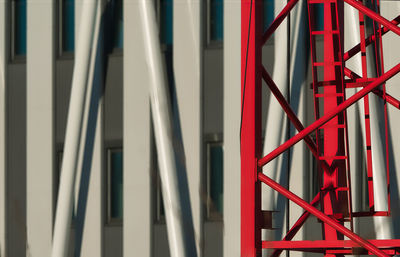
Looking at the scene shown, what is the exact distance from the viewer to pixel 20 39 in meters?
23.9

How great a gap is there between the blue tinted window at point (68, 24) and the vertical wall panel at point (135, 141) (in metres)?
1.75

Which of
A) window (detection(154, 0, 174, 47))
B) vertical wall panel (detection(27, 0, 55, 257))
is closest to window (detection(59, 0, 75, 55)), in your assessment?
vertical wall panel (detection(27, 0, 55, 257))

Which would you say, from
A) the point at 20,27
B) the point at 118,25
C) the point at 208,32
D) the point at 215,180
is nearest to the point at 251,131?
the point at 215,180

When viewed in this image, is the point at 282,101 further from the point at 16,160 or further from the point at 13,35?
the point at 13,35

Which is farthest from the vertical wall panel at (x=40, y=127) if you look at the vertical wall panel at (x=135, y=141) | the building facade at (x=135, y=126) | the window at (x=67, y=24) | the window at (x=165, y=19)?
the window at (x=165, y=19)

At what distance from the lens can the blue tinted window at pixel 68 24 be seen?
2334 centimetres

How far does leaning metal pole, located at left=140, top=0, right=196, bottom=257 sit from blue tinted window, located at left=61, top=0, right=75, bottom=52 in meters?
2.46

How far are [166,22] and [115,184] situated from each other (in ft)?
13.2

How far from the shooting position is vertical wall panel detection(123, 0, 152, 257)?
21641mm

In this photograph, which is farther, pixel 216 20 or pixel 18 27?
pixel 18 27

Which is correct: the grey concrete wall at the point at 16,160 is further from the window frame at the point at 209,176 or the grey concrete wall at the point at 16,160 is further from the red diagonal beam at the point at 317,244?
the red diagonal beam at the point at 317,244

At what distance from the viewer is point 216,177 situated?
70.8 feet

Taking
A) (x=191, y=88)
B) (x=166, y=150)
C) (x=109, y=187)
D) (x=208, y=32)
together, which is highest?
(x=208, y=32)

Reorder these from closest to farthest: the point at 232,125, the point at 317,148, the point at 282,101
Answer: the point at 282,101
the point at 317,148
the point at 232,125
